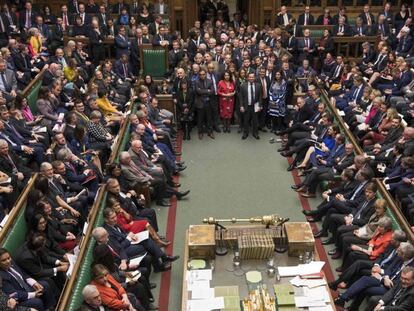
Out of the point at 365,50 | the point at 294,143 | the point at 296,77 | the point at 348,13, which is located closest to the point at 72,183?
the point at 294,143

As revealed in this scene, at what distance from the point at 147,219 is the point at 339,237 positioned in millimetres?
2524

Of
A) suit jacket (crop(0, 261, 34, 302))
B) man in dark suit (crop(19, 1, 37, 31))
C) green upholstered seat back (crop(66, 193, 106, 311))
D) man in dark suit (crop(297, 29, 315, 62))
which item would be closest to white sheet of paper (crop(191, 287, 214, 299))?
green upholstered seat back (crop(66, 193, 106, 311))

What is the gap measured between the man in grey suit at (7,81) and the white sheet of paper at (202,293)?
512cm

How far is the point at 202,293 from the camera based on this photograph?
199 inches

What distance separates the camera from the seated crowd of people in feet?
17.1

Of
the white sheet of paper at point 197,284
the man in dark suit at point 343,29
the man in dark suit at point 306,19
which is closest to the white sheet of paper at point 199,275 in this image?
the white sheet of paper at point 197,284

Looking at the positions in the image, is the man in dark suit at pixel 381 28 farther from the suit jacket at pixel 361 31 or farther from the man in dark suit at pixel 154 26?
the man in dark suit at pixel 154 26

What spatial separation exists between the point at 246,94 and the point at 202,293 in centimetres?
533

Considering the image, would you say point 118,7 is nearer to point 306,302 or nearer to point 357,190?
point 357,190

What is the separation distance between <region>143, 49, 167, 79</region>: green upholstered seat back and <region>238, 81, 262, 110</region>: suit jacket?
2.51 metres

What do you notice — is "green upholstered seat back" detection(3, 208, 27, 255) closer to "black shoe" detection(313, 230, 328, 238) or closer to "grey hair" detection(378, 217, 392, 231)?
"black shoe" detection(313, 230, 328, 238)

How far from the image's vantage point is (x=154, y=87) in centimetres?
1019

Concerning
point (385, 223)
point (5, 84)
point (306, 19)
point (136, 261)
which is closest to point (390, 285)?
point (385, 223)

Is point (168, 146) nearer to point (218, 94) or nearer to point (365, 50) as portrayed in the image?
point (218, 94)
